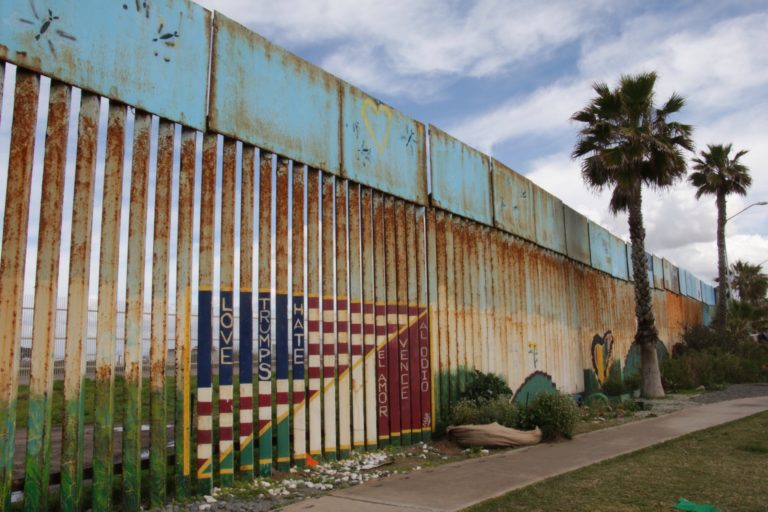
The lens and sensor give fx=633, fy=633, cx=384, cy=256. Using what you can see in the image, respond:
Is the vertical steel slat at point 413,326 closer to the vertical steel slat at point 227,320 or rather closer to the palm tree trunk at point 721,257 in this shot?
the vertical steel slat at point 227,320

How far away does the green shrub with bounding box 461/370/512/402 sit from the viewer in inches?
464

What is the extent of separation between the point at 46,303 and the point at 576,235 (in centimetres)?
1607

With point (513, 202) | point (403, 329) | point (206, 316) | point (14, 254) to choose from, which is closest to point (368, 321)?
point (403, 329)

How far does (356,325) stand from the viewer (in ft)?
31.2

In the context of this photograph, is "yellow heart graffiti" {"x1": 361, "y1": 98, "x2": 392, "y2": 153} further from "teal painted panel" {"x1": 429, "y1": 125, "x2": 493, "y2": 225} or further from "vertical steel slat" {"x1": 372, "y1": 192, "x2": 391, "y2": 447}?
"teal painted panel" {"x1": 429, "y1": 125, "x2": 493, "y2": 225}

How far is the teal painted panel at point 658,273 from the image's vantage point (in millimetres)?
28828

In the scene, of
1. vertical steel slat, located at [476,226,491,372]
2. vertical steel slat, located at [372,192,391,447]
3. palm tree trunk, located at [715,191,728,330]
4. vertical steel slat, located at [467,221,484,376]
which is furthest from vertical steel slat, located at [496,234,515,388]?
palm tree trunk, located at [715,191,728,330]

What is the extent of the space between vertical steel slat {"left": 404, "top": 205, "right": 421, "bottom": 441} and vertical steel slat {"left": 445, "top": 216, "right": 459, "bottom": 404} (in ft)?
3.50

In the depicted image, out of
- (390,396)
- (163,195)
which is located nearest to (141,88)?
(163,195)

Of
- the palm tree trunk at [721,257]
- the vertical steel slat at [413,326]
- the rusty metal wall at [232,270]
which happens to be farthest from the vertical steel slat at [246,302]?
the palm tree trunk at [721,257]

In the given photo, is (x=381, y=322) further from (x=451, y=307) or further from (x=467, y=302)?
(x=467, y=302)

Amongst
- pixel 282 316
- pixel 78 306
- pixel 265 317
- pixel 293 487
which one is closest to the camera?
pixel 78 306

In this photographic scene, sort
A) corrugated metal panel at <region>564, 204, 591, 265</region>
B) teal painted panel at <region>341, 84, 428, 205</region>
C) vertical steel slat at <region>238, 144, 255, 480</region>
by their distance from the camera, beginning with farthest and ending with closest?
corrugated metal panel at <region>564, 204, 591, 265</region>
teal painted panel at <region>341, 84, 428, 205</region>
vertical steel slat at <region>238, 144, 255, 480</region>

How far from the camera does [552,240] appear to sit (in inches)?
671
